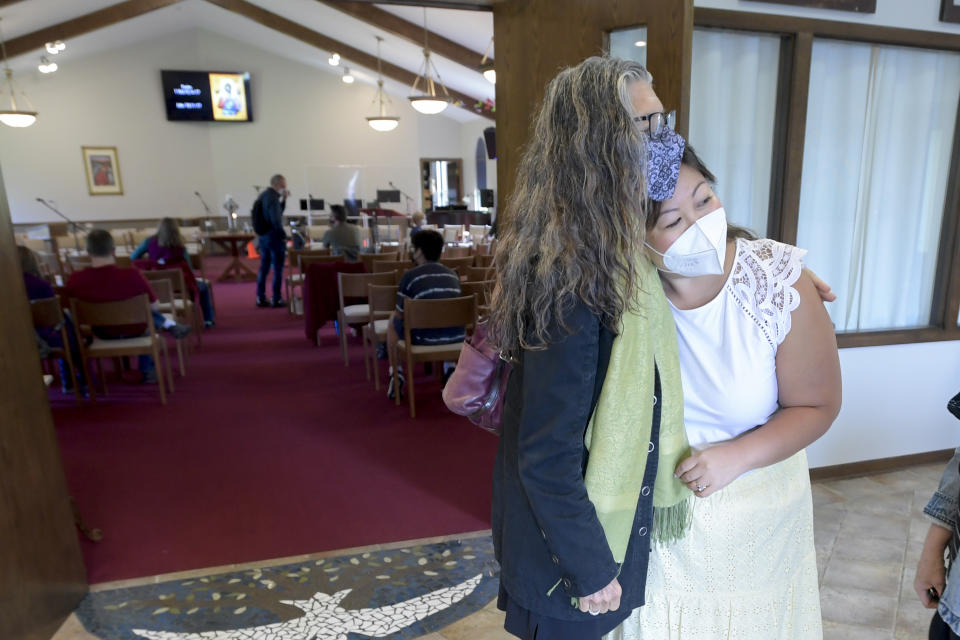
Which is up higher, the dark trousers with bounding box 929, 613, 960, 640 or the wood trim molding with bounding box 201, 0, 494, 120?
the wood trim molding with bounding box 201, 0, 494, 120

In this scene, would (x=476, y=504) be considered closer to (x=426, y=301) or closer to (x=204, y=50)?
(x=426, y=301)

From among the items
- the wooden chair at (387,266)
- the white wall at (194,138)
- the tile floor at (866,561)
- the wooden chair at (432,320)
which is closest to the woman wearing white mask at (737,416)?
the tile floor at (866,561)

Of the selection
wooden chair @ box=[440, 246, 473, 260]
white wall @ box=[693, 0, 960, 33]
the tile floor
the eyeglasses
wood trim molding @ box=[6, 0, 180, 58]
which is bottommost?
the tile floor

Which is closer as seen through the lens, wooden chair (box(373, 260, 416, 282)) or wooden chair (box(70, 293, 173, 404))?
wooden chair (box(70, 293, 173, 404))

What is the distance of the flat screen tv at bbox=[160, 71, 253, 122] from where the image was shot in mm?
12188

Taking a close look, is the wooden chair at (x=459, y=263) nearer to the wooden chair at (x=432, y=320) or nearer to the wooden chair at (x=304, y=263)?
the wooden chair at (x=304, y=263)

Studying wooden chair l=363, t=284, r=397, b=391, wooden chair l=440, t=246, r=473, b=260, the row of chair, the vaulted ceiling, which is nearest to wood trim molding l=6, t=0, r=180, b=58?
the vaulted ceiling

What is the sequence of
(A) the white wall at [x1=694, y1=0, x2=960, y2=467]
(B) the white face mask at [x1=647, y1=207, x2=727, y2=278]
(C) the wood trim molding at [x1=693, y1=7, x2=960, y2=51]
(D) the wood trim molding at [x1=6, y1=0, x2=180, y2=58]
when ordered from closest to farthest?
(B) the white face mask at [x1=647, y1=207, x2=727, y2=278] < (C) the wood trim molding at [x1=693, y1=7, x2=960, y2=51] < (A) the white wall at [x1=694, y1=0, x2=960, y2=467] < (D) the wood trim molding at [x1=6, y1=0, x2=180, y2=58]

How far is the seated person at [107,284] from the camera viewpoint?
3.93m

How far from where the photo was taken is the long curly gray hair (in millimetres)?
806

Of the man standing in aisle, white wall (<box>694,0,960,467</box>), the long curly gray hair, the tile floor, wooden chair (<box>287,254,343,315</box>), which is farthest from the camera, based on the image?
the man standing in aisle

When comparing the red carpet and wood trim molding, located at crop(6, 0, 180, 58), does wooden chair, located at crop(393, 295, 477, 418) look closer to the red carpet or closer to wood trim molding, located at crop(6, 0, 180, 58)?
the red carpet

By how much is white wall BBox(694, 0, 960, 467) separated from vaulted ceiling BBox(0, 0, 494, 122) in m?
5.95

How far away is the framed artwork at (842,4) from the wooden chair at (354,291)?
3258 millimetres
